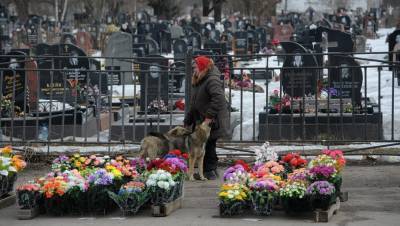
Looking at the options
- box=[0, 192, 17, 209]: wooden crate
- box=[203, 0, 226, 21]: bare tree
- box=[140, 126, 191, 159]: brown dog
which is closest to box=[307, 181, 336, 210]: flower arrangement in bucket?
box=[140, 126, 191, 159]: brown dog

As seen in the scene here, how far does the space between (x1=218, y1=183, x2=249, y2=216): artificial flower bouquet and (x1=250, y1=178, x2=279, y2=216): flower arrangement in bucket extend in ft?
0.30

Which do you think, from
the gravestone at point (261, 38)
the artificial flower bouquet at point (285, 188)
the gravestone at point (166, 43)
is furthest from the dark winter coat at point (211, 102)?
the gravestone at point (261, 38)

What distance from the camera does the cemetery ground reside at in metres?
8.10

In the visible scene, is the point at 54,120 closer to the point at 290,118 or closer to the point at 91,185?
the point at 290,118

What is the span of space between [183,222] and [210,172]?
8.70ft

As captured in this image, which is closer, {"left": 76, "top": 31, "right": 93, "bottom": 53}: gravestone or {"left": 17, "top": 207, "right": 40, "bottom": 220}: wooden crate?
{"left": 17, "top": 207, "right": 40, "bottom": 220}: wooden crate

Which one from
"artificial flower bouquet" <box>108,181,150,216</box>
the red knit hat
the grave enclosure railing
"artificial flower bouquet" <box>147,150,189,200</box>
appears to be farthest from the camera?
the grave enclosure railing

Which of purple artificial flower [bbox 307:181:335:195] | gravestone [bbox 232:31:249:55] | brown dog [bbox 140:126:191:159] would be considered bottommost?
purple artificial flower [bbox 307:181:335:195]

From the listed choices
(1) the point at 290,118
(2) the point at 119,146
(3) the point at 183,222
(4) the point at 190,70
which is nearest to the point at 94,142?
(2) the point at 119,146

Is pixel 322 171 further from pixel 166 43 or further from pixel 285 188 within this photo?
pixel 166 43

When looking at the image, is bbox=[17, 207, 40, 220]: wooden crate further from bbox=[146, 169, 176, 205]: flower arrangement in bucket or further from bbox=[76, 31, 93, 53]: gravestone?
bbox=[76, 31, 93, 53]: gravestone

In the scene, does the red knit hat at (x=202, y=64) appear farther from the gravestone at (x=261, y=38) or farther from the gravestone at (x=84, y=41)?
the gravestone at (x=261, y=38)

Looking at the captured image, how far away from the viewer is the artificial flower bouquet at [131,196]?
8.31 metres

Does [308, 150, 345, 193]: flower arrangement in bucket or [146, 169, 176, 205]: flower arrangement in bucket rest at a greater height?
[308, 150, 345, 193]: flower arrangement in bucket
